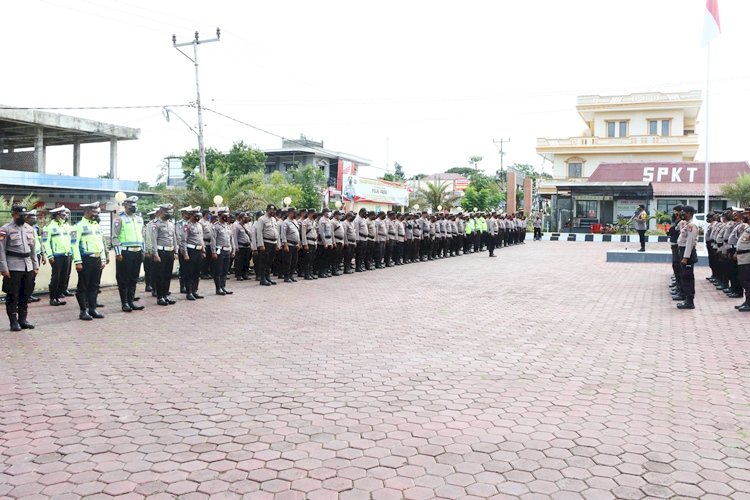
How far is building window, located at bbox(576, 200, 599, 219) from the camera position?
37.6 m

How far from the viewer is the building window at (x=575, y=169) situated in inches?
1895

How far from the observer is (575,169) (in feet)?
159

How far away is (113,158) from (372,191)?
13.3 meters

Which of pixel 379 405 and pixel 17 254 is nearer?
pixel 379 405

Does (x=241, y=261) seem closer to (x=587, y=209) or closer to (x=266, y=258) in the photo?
(x=266, y=258)

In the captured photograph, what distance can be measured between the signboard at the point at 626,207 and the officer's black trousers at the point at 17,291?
3436 centimetres

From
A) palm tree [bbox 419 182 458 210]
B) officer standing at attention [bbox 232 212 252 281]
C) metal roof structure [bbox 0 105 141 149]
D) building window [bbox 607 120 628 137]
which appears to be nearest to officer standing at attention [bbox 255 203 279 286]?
officer standing at attention [bbox 232 212 252 281]

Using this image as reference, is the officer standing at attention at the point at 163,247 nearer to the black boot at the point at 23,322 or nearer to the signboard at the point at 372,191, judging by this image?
the black boot at the point at 23,322

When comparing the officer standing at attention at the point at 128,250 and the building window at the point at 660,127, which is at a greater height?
the building window at the point at 660,127

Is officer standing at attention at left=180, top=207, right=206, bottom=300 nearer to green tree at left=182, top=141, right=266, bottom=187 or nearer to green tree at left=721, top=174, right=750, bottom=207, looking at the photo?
green tree at left=721, top=174, right=750, bottom=207

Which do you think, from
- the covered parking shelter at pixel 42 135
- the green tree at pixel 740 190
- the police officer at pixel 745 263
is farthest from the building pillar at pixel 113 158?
the green tree at pixel 740 190

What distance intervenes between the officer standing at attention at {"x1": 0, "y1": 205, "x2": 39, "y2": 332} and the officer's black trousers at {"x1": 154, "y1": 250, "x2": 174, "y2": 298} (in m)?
2.27

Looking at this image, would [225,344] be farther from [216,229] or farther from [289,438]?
[216,229]

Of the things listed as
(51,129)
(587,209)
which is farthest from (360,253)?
(587,209)
